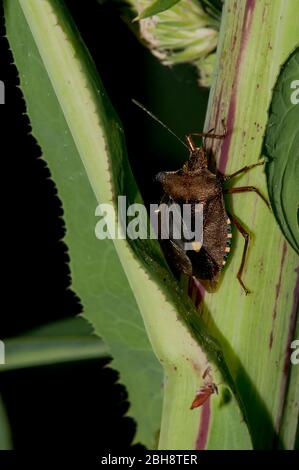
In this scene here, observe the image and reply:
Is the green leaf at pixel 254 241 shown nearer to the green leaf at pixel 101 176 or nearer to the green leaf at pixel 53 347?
the green leaf at pixel 101 176

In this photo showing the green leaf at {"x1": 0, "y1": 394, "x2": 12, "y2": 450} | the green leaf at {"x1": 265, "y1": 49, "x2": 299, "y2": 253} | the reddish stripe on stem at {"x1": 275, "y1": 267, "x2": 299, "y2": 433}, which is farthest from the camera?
the green leaf at {"x1": 0, "y1": 394, "x2": 12, "y2": 450}

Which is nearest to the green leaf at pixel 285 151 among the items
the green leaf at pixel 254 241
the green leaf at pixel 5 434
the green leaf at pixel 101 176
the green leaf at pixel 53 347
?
the green leaf at pixel 254 241

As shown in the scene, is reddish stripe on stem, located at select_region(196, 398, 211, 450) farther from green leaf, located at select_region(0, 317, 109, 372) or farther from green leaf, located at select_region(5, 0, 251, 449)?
green leaf, located at select_region(0, 317, 109, 372)

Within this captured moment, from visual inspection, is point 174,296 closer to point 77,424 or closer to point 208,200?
point 208,200

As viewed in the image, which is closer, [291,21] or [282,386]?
[291,21]

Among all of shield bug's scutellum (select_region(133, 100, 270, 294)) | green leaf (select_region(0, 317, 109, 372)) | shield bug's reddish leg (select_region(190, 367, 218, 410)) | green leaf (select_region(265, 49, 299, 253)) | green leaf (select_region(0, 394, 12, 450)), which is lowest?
green leaf (select_region(0, 394, 12, 450))

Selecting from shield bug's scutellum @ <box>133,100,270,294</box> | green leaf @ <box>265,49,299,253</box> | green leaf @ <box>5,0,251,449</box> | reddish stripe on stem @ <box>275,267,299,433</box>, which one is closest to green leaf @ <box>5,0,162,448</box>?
green leaf @ <box>5,0,251,449</box>
